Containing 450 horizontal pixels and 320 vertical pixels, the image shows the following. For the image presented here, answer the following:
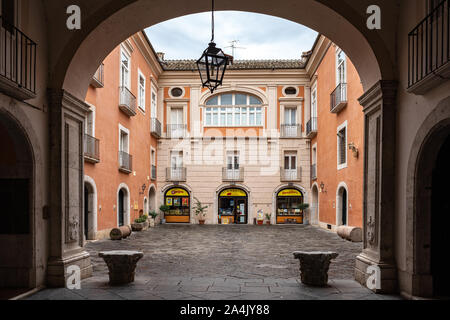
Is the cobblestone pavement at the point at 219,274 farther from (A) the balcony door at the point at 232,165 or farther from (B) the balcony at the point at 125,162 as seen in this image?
(A) the balcony door at the point at 232,165

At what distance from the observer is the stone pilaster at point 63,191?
6.75 m

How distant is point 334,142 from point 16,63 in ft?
51.7

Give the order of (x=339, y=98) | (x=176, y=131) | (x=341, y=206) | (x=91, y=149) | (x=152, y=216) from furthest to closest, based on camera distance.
Answer: (x=176, y=131), (x=152, y=216), (x=341, y=206), (x=339, y=98), (x=91, y=149)

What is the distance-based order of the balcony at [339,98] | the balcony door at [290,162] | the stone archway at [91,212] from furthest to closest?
the balcony door at [290,162] < the balcony at [339,98] < the stone archway at [91,212]

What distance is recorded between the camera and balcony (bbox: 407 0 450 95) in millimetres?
4859

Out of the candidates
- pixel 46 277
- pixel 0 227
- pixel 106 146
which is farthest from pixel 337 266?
pixel 106 146

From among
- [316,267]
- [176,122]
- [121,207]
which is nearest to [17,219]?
[316,267]

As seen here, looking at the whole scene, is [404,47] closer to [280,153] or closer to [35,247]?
[35,247]

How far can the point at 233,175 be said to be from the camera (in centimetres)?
2548

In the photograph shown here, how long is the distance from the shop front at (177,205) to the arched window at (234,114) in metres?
4.73

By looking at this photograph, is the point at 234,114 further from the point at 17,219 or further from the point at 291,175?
the point at 17,219

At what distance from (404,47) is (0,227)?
6.94 meters

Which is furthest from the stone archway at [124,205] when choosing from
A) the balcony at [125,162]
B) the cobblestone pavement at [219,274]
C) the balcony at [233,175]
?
the balcony at [233,175]

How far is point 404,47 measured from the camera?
6270 mm
